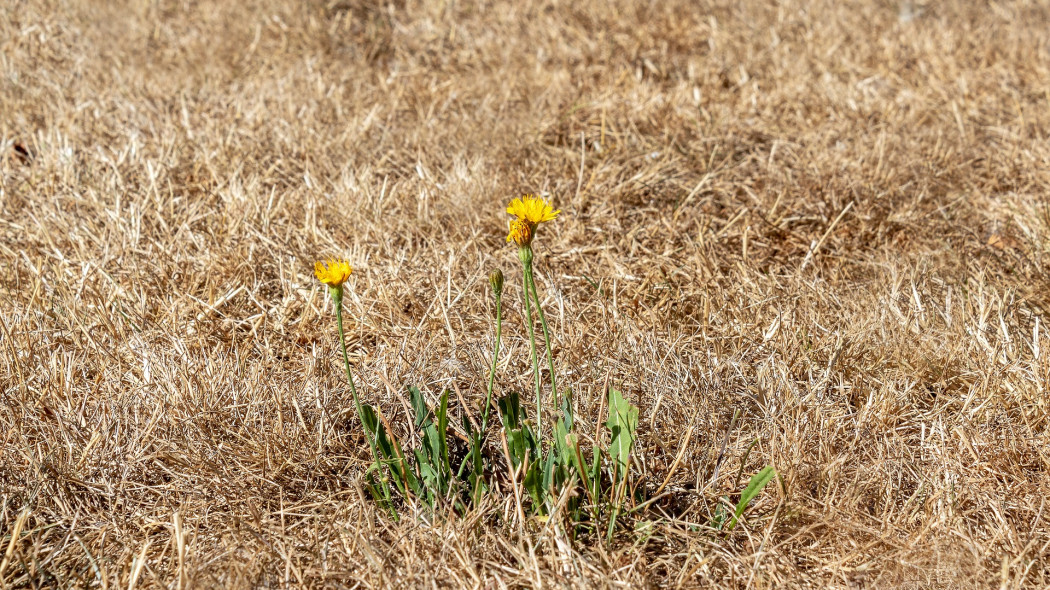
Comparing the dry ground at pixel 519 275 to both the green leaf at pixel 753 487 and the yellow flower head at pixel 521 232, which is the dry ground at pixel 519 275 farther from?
the yellow flower head at pixel 521 232

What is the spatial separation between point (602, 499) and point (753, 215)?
126 cm

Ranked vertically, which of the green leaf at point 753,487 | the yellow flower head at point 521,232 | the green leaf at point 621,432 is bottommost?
the green leaf at point 753,487

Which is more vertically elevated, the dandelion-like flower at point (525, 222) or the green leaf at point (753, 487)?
the dandelion-like flower at point (525, 222)

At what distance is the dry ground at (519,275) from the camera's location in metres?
1.48

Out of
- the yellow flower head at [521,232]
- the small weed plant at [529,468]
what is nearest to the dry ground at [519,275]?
the small weed plant at [529,468]

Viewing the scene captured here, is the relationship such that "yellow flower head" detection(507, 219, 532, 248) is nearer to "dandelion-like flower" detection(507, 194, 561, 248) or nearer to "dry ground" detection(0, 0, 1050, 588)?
"dandelion-like flower" detection(507, 194, 561, 248)

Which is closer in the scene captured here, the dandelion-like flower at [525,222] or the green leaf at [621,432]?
the dandelion-like flower at [525,222]

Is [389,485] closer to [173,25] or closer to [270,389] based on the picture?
[270,389]

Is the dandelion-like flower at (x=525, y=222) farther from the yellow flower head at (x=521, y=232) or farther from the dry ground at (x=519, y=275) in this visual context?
the dry ground at (x=519, y=275)

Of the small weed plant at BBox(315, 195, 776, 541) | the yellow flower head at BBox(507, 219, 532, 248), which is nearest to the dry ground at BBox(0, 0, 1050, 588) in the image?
the small weed plant at BBox(315, 195, 776, 541)

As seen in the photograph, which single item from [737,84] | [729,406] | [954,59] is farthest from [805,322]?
[954,59]

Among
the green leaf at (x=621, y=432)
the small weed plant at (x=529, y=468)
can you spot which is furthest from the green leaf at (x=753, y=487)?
the green leaf at (x=621, y=432)

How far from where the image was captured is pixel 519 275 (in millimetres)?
2254

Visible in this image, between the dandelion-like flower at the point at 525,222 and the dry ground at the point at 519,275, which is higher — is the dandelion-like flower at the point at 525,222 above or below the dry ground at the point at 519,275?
above
